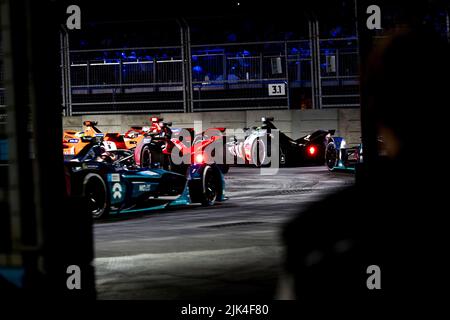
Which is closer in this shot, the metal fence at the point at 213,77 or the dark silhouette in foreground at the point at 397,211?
the dark silhouette in foreground at the point at 397,211

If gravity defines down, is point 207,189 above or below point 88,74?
below

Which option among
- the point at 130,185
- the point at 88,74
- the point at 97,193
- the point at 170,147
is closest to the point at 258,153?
the point at 170,147

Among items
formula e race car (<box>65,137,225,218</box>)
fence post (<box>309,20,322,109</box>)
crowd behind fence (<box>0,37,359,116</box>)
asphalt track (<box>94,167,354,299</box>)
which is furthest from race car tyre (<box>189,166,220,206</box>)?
crowd behind fence (<box>0,37,359,116</box>)

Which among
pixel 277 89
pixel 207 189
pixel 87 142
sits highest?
pixel 277 89

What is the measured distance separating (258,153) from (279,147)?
0.69 meters

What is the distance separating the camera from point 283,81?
3084cm

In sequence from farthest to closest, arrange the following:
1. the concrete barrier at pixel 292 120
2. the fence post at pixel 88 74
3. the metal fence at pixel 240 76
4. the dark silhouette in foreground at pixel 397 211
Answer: the fence post at pixel 88 74, the metal fence at pixel 240 76, the concrete barrier at pixel 292 120, the dark silhouette in foreground at pixel 397 211

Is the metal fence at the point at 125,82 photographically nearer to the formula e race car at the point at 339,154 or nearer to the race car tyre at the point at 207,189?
the formula e race car at the point at 339,154

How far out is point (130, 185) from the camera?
14.7 meters

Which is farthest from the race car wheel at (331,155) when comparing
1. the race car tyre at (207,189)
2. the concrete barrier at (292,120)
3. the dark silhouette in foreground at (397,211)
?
the dark silhouette in foreground at (397,211)

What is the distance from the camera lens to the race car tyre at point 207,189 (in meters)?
16.1

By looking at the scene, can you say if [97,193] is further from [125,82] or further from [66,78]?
[125,82]

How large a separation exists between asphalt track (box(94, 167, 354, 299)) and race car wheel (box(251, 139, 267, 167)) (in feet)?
25.0

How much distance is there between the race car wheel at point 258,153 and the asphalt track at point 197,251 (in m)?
7.61
